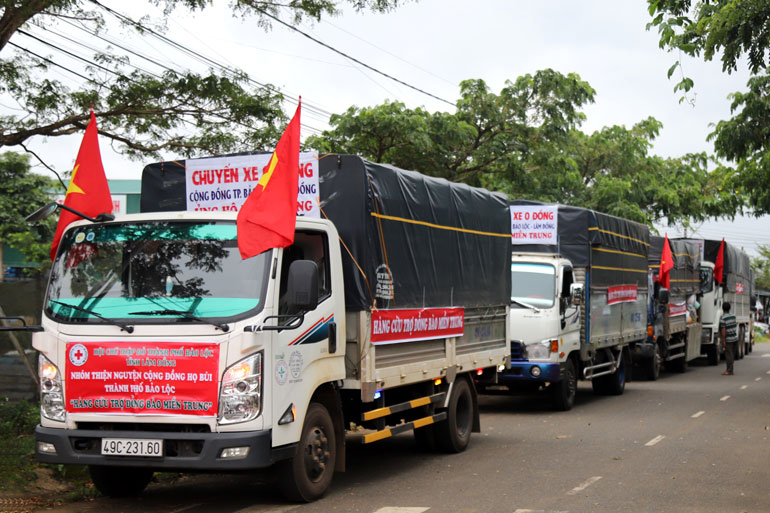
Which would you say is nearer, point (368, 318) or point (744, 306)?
point (368, 318)

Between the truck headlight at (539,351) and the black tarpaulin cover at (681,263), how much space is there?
8652 mm

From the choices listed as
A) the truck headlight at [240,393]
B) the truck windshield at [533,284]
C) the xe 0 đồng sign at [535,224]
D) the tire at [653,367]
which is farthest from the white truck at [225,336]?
the tire at [653,367]

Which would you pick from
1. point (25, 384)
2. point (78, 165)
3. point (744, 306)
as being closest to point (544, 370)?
point (25, 384)

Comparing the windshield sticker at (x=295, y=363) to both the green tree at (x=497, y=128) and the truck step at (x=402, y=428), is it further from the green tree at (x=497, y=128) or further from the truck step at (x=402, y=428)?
the green tree at (x=497, y=128)

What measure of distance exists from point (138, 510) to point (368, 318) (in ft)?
8.15

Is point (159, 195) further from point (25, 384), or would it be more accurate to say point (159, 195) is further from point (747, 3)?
point (747, 3)

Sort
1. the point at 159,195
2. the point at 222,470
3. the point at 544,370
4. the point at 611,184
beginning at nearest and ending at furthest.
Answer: the point at 222,470 < the point at 159,195 < the point at 544,370 < the point at 611,184

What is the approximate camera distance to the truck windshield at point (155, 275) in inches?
279

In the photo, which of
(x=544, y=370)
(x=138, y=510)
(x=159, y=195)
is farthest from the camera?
(x=544, y=370)

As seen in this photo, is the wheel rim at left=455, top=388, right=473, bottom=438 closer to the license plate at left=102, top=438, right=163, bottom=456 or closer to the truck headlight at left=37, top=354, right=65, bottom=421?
the license plate at left=102, top=438, right=163, bottom=456

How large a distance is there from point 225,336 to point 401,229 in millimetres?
2819

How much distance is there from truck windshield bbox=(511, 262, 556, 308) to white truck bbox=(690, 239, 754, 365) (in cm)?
1310

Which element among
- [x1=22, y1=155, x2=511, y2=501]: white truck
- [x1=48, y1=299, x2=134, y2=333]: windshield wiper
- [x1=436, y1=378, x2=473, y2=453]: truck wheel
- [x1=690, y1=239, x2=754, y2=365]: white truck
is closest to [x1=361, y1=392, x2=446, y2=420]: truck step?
[x1=22, y1=155, x2=511, y2=501]: white truck

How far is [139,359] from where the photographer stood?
691cm
